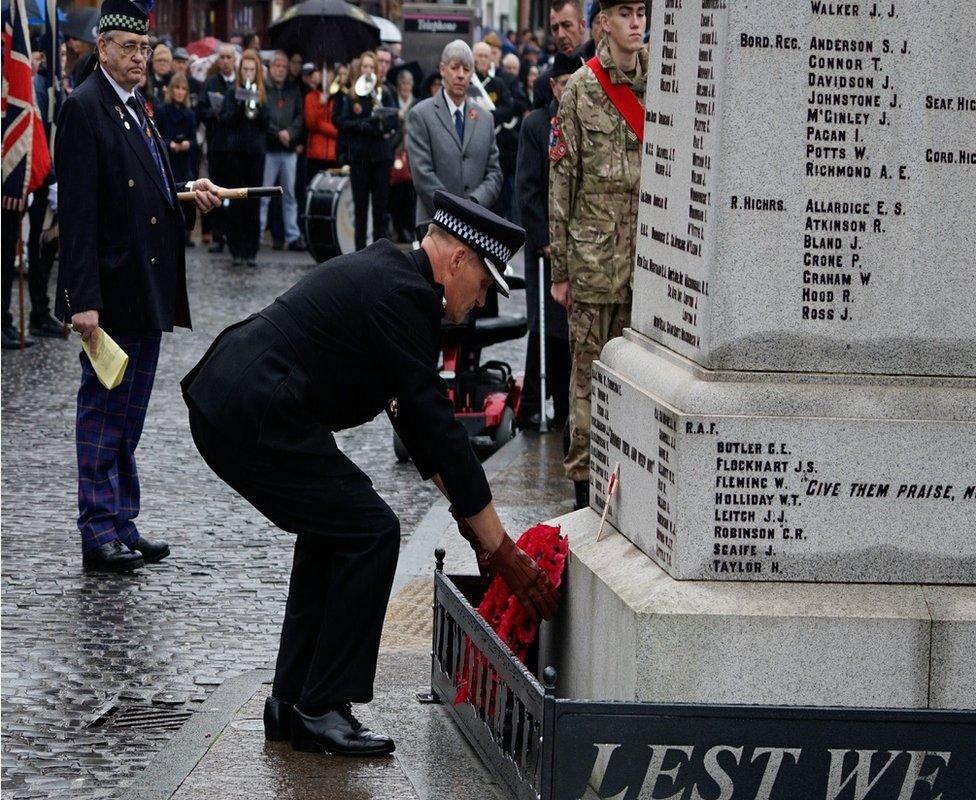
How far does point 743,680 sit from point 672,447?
0.59m

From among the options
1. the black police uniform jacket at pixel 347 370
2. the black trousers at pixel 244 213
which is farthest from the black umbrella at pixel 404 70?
the black police uniform jacket at pixel 347 370

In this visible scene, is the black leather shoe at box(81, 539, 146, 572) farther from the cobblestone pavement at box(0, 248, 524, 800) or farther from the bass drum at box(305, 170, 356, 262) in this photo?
the bass drum at box(305, 170, 356, 262)

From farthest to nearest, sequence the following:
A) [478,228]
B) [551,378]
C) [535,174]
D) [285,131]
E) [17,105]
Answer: [285,131], [17,105], [551,378], [535,174], [478,228]

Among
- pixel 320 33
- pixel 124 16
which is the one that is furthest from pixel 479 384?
pixel 320 33

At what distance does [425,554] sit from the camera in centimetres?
788

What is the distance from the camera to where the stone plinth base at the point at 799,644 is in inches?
176

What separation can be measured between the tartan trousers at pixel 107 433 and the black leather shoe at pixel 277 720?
252cm

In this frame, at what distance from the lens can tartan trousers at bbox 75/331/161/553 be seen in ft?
24.9

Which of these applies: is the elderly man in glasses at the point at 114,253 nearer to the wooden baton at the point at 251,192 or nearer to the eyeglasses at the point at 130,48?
the eyeglasses at the point at 130,48

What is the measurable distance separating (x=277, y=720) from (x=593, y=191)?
11.7 ft

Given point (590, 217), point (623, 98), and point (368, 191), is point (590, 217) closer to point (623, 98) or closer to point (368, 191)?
point (623, 98)

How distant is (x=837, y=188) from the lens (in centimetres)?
455

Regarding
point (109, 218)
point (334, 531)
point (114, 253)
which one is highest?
point (109, 218)

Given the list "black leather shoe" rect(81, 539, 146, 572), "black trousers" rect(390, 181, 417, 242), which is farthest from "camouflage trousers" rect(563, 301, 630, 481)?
"black trousers" rect(390, 181, 417, 242)
